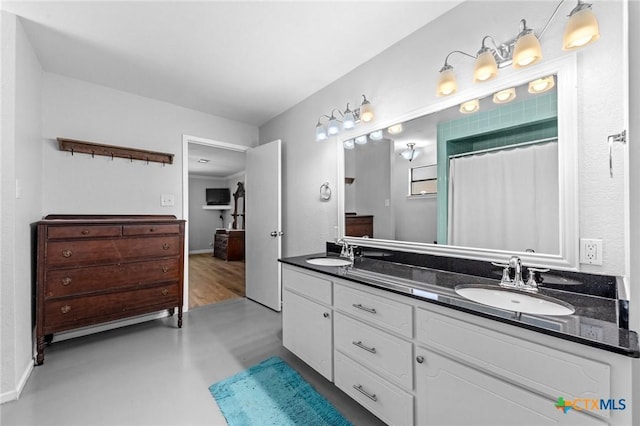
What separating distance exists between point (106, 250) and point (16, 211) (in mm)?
703

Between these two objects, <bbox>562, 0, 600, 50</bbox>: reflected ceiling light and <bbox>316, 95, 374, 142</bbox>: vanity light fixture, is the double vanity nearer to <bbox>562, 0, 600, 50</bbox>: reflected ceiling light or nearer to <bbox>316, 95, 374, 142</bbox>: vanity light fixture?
<bbox>562, 0, 600, 50</bbox>: reflected ceiling light

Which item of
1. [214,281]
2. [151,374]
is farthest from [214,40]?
[214,281]

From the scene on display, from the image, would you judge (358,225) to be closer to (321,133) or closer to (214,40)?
(321,133)

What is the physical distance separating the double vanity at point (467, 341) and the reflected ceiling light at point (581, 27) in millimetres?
1008

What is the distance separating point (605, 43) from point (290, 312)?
7.46ft

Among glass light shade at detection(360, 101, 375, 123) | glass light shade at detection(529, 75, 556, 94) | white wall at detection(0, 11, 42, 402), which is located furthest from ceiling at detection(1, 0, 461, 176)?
glass light shade at detection(529, 75, 556, 94)

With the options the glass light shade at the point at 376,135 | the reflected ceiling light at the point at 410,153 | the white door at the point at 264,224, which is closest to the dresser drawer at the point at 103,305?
the white door at the point at 264,224

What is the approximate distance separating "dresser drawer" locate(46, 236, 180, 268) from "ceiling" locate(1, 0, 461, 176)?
1536 millimetres

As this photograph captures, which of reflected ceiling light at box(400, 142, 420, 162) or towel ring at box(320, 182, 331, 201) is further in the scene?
towel ring at box(320, 182, 331, 201)

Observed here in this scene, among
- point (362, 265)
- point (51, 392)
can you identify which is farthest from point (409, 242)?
point (51, 392)

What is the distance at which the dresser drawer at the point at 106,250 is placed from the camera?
2.06m

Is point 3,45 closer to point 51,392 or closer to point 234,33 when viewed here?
point 234,33

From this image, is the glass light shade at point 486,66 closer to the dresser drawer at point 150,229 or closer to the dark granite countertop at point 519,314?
the dark granite countertop at point 519,314

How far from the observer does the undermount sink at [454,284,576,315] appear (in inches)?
41.1
